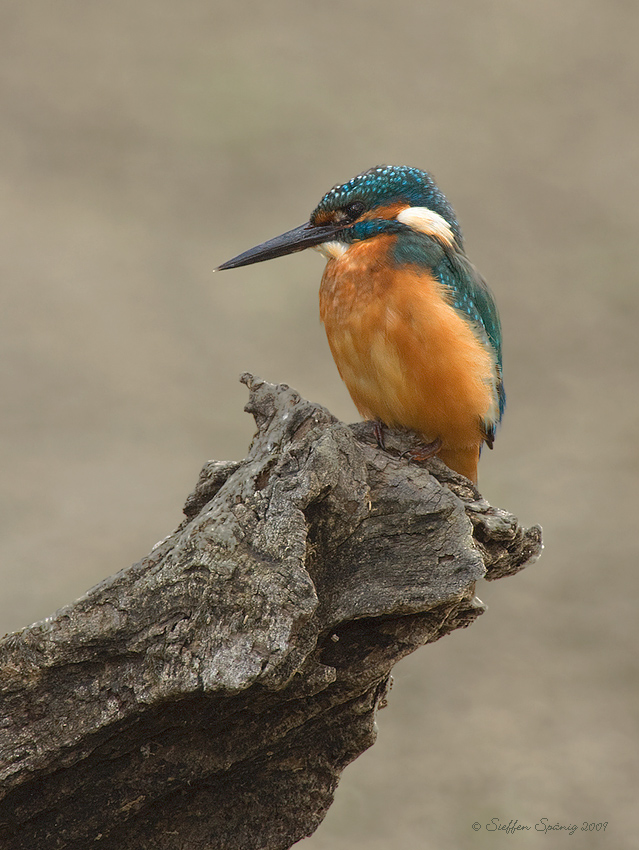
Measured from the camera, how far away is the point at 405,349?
1.92 meters

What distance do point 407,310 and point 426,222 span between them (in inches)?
12.5

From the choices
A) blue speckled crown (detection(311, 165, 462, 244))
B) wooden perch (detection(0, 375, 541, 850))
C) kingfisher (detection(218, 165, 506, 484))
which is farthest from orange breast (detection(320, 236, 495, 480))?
wooden perch (detection(0, 375, 541, 850))

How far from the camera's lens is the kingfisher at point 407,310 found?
1924 millimetres

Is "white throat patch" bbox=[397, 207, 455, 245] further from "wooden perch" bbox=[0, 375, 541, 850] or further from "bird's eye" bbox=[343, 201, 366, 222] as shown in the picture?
"wooden perch" bbox=[0, 375, 541, 850]

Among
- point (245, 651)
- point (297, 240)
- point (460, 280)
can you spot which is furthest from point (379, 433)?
point (245, 651)

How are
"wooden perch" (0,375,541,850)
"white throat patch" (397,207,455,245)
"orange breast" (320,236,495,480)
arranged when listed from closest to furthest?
1. "wooden perch" (0,375,541,850)
2. "orange breast" (320,236,495,480)
3. "white throat patch" (397,207,455,245)

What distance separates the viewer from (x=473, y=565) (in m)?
1.35

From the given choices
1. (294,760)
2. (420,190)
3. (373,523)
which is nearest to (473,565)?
(373,523)

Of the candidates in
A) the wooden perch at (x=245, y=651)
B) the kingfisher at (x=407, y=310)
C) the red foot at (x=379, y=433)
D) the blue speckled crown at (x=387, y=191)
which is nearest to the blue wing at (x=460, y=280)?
the kingfisher at (x=407, y=310)

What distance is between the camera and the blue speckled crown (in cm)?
209

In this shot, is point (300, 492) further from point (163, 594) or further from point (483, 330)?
point (483, 330)

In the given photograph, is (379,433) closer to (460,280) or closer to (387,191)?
(460,280)

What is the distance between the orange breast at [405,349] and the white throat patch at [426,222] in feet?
0.29

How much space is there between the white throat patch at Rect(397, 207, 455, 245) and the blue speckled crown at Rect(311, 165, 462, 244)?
27mm
